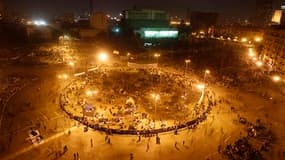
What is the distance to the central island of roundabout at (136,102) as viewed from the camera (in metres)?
27.0

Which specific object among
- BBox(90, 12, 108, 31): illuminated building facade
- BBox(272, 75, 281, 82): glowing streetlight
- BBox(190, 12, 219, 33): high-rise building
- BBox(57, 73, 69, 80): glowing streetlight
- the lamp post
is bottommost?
BBox(272, 75, 281, 82): glowing streetlight

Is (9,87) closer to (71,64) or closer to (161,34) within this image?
(71,64)

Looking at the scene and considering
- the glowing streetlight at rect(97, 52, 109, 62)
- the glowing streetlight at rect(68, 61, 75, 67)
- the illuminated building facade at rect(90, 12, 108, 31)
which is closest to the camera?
the glowing streetlight at rect(68, 61, 75, 67)

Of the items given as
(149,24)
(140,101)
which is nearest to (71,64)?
(140,101)

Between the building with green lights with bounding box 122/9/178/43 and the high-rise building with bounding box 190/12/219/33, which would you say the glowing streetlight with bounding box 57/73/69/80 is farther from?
the high-rise building with bounding box 190/12/219/33

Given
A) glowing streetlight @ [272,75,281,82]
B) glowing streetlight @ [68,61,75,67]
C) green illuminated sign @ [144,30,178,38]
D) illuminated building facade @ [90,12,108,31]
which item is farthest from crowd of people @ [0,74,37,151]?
illuminated building facade @ [90,12,108,31]

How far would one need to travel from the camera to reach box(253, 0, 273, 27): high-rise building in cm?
12294

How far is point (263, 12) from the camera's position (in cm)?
12862

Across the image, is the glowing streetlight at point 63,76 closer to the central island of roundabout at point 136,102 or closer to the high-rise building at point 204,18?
the central island of roundabout at point 136,102

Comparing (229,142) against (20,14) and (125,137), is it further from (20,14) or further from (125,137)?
(20,14)

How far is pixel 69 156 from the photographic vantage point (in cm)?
2130

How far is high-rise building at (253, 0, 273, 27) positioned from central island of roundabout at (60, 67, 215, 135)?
102 metres

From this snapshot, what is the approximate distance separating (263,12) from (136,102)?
123 metres

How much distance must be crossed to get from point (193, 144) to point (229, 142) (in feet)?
12.7
